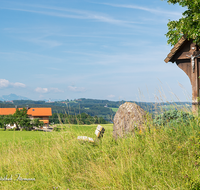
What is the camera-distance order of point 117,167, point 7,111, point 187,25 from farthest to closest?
1. point 7,111
2. point 187,25
3. point 117,167

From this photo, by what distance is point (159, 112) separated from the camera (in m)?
7.04

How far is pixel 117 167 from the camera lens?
4.05m

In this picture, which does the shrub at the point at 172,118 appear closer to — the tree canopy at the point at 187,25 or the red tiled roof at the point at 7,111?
the tree canopy at the point at 187,25

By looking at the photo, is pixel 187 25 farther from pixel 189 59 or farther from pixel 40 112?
pixel 40 112

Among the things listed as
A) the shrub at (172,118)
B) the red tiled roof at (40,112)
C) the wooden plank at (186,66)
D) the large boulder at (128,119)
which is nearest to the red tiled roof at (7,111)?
the red tiled roof at (40,112)

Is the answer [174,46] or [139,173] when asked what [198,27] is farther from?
[139,173]

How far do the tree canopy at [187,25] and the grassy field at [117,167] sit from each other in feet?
15.4

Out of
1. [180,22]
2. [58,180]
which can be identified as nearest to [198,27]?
[180,22]

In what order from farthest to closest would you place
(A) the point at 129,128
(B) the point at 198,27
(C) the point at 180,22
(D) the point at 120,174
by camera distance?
(C) the point at 180,22 → (B) the point at 198,27 → (A) the point at 129,128 → (D) the point at 120,174

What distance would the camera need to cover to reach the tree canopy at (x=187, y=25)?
Result: 28.2ft

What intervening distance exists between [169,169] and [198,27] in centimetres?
682

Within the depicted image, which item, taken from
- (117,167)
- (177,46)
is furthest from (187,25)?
(117,167)

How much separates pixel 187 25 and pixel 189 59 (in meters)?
1.58

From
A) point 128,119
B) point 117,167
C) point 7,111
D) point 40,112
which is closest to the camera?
point 117,167
